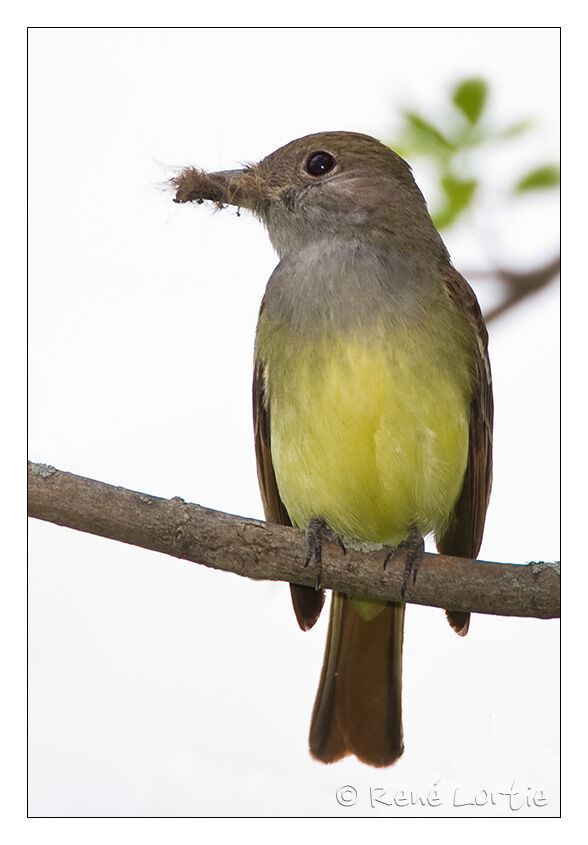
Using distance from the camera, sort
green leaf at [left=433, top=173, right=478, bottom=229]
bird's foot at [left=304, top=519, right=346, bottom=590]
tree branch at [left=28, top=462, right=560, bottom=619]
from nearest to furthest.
A: tree branch at [left=28, top=462, right=560, bottom=619] → bird's foot at [left=304, top=519, right=346, bottom=590] → green leaf at [left=433, top=173, right=478, bottom=229]

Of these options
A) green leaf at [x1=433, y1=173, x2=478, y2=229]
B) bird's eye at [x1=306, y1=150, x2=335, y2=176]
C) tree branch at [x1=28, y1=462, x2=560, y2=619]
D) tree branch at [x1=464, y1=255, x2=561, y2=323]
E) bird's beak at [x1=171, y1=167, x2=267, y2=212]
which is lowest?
tree branch at [x1=28, y1=462, x2=560, y2=619]

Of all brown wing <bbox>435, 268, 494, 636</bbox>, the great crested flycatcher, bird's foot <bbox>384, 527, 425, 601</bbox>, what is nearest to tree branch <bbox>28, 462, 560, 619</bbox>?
bird's foot <bbox>384, 527, 425, 601</bbox>

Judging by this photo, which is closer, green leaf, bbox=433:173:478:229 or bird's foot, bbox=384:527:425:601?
bird's foot, bbox=384:527:425:601

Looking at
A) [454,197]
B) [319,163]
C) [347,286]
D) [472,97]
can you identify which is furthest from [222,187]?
[472,97]

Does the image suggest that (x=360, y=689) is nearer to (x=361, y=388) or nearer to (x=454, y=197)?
(x=361, y=388)

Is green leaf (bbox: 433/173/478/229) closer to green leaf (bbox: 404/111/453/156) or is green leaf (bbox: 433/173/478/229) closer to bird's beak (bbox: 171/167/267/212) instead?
green leaf (bbox: 404/111/453/156)

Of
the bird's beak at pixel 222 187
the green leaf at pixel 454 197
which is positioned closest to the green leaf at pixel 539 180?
the green leaf at pixel 454 197
